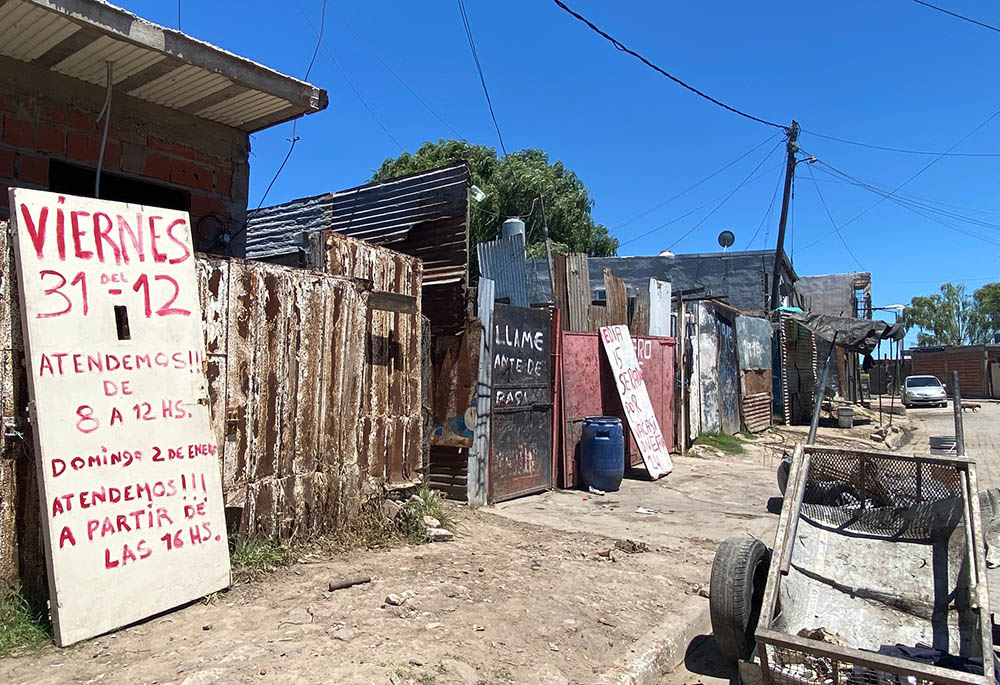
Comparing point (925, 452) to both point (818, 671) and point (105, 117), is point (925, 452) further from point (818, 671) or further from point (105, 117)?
point (105, 117)

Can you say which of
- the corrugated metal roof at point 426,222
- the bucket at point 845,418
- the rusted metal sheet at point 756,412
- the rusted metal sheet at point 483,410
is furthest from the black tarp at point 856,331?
the corrugated metal roof at point 426,222

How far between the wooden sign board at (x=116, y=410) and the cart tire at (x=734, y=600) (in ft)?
9.10

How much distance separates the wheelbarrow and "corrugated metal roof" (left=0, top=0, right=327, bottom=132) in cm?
469

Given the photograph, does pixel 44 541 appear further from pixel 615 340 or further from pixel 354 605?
pixel 615 340

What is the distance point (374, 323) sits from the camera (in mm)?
5609

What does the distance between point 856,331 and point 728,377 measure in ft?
9.19

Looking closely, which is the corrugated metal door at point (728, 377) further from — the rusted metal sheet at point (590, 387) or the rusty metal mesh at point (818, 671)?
the rusty metal mesh at point (818, 671)

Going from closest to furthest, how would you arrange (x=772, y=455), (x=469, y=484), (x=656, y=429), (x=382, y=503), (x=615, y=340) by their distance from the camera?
(x=382, y=503) → (x=469, y=484) → (x=615, y=340) → (x=656, y=429) → (x=772, y=455)

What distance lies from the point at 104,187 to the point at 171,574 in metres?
3.45

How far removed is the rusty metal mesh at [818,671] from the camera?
3066 millimetres

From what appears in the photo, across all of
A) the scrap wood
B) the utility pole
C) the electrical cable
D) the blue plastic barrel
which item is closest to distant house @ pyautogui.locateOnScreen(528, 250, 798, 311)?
the utility pole

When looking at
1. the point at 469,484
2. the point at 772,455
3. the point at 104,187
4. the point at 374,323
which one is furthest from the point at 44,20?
the point at 772,455

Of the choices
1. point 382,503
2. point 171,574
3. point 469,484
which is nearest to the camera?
point 171,574

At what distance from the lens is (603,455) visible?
8.71m
